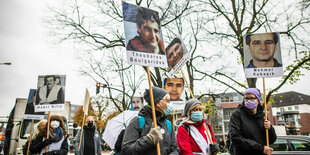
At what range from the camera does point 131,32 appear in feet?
10.0

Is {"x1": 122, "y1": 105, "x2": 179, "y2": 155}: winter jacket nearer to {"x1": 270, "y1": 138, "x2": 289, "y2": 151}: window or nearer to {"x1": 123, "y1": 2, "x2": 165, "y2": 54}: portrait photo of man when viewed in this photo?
{"x1": 123, "y1": 2, "x2": 165, "y2": 54}: portrait photo of man

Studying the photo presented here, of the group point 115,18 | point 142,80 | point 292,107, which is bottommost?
point 292,107

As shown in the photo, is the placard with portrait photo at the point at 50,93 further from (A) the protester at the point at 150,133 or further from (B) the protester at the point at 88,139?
(A) the protester at the point at 150,133

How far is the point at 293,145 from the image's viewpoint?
6176mm

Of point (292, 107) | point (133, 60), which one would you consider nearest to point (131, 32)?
point (133, 60)

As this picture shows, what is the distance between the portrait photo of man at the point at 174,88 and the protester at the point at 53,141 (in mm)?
3550

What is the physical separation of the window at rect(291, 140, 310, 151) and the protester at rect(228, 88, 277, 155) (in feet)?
10.4

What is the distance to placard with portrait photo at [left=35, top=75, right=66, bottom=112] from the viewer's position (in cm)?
598

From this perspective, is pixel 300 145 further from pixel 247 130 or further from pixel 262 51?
pixel 247 130

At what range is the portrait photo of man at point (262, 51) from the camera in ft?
14.6

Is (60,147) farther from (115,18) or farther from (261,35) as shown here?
(115,18)

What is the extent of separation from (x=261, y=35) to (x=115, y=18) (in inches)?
471

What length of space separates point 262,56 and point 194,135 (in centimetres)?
231

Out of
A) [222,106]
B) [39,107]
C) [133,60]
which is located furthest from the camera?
[222,106]
